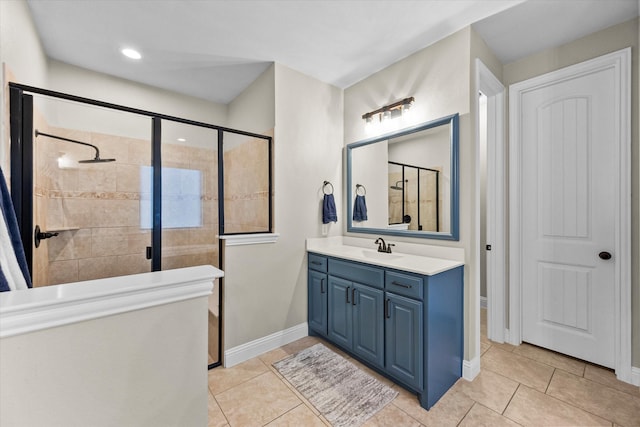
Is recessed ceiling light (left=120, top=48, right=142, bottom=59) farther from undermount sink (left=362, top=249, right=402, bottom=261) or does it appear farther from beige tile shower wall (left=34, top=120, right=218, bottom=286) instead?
undermount sink (left=362, top=249, right=402, bottom=261)

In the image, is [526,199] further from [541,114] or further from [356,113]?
[356,113]

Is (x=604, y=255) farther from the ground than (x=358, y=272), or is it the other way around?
(x=604, y=255)

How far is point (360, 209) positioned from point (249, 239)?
1172mm

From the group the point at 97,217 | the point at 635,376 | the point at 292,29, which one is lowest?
the point at 635,376

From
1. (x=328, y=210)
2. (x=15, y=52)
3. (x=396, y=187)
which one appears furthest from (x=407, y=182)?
(x=15, y=52)

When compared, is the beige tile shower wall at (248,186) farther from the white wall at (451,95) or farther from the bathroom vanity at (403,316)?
the white wall at (451,95)

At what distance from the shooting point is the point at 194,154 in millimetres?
2303

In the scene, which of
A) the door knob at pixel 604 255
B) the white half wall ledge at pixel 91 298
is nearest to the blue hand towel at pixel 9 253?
the white half wall ledge at pixel 91 298

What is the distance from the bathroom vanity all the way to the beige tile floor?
129mm

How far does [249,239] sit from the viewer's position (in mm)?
2279

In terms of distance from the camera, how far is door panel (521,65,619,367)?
1.98m

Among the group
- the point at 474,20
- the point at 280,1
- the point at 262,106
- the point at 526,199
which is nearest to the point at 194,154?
the point at 262,106

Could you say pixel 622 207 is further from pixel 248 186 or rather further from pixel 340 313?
pixel 248 186

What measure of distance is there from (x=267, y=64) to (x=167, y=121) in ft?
3.54
